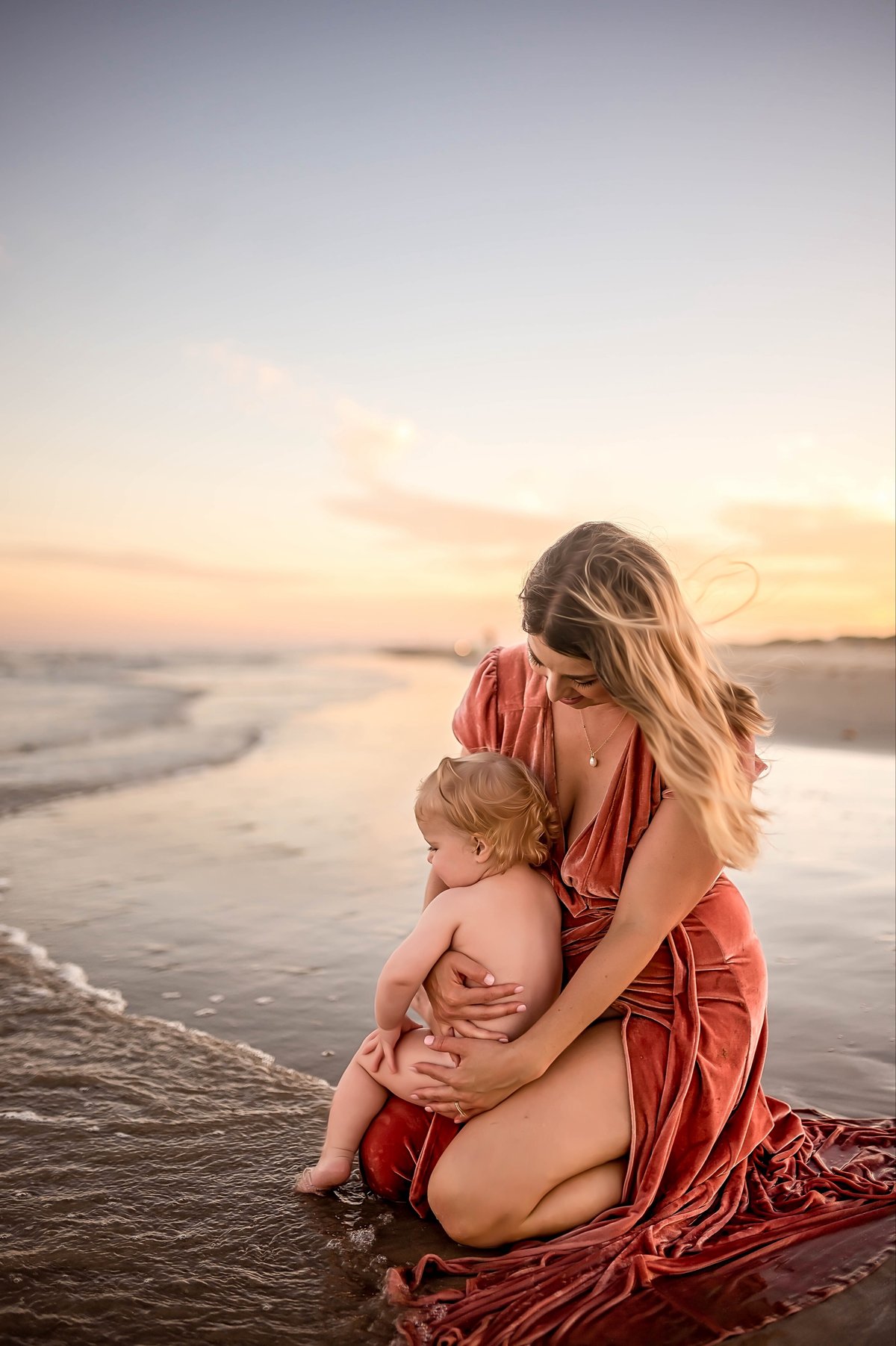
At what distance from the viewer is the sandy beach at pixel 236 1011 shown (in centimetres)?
227

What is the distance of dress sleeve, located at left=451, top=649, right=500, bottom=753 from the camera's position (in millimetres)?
3033

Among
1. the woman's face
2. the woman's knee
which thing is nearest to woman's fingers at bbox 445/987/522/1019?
the woman's knee

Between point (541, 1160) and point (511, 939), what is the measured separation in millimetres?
506

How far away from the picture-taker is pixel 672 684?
247 cm

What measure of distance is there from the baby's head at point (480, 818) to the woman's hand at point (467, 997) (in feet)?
0.67

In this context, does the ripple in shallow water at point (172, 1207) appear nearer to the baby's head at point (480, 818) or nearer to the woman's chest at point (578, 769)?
the baby's head at point (480, 818)

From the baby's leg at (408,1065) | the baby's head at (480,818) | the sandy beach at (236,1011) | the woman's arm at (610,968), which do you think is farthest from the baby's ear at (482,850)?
the sandy beach at (236,1011)

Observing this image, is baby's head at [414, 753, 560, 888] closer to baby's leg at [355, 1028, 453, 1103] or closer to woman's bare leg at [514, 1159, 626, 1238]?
baby's leg at [355, 1028, 453, 1103]

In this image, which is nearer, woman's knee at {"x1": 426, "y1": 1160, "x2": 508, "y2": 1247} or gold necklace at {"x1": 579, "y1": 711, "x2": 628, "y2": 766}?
woman's knee at {"x1": 426, "y1": 1160, "x2": 508, "y2": 1247}

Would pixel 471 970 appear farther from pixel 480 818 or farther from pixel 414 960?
pixel 480 818

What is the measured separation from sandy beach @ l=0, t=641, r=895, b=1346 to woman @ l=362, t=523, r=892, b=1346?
20 centimetres

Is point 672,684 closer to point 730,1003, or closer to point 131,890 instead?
point 730,1003

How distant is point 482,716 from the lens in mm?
3051

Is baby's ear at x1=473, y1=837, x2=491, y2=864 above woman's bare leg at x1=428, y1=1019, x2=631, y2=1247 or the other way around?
above
